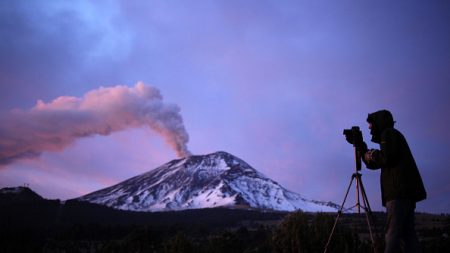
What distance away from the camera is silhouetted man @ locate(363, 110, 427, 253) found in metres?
5.46

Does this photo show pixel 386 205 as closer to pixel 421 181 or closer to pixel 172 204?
pixel 421 181

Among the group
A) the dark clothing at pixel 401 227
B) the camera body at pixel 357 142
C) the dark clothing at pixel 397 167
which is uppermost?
the camera body at pixel 357 142

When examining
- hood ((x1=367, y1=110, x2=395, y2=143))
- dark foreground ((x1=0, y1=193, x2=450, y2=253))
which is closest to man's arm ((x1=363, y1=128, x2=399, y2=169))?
hood ((x1=367, y1=110, x2=395, y2=143))

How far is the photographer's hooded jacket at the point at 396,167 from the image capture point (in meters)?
5.54

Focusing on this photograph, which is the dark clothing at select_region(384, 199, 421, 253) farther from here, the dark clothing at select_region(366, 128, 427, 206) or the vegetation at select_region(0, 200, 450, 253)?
the vegetation at select_region(0, 200, 450, 253)

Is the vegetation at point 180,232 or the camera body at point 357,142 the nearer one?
the camera body at point 357,142

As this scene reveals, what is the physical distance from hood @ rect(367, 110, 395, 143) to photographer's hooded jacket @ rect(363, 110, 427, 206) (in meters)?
0.16

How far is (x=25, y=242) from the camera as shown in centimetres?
6131

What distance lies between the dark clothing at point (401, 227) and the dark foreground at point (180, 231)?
0.47m

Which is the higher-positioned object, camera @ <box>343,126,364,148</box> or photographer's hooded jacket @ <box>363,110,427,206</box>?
camera @ <box>343,126,364,148</box>

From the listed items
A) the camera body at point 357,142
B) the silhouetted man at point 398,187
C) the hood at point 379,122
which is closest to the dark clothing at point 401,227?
the silhouetted man at point 398,187

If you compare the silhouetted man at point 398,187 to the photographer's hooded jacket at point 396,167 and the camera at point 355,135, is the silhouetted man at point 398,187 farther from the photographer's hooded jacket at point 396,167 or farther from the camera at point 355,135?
the camera at point 355,135

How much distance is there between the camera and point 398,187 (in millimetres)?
5543

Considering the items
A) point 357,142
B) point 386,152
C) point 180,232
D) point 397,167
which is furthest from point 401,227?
point 180,232
